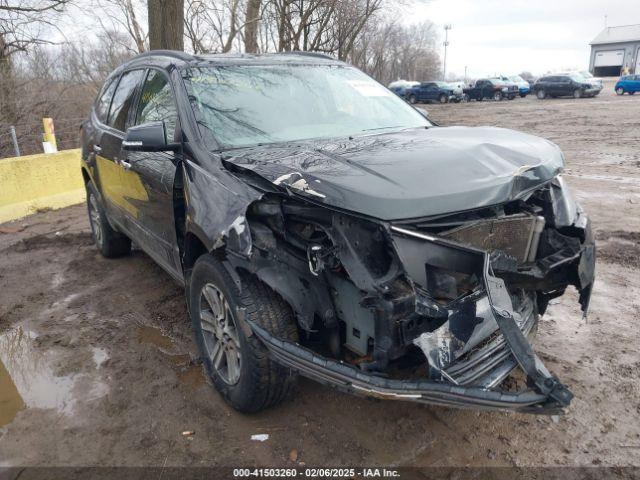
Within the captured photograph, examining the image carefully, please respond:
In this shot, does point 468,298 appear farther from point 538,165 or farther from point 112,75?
point 112,75

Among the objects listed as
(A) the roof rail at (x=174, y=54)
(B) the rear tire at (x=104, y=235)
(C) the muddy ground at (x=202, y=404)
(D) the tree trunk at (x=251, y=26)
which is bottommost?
(C) the muddy ground at (x=202, y=404)

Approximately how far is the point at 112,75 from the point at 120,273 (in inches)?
81.5

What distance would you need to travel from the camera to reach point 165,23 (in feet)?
32.2

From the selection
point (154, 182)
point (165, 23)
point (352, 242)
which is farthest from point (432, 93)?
point (352, 242)

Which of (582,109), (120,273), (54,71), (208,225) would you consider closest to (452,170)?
(208,225)

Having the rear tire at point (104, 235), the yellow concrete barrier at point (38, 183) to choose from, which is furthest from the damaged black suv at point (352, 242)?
the yellow concrete barrier at point (38, 183)

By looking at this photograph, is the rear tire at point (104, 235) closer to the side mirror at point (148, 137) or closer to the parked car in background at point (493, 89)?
the side mirror at point (148, 137)

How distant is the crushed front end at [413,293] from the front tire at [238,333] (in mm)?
100

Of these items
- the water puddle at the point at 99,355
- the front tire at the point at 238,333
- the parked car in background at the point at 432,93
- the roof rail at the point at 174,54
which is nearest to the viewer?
the front tire at the point at 238,333

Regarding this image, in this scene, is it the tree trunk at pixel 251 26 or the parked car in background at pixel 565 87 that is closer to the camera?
the tree trunk at pixel 251 26

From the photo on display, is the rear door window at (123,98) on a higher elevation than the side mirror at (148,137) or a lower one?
higher

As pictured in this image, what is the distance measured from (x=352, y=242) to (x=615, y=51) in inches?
3112

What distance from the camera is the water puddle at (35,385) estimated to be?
313 centimetres

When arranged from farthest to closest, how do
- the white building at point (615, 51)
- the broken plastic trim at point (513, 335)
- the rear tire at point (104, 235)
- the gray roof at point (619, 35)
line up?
the gray roof at point (619, 35) < the white building at point (615, 51) < the rear tire at point (104, 235) < the broken plastic trim at point (513, 335)
